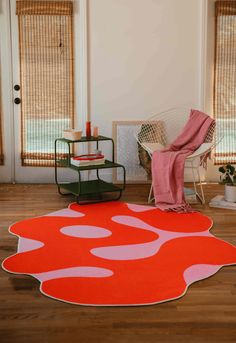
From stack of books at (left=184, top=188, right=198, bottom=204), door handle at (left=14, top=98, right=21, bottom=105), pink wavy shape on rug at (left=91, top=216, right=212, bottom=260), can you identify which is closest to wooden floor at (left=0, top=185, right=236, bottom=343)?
pink wavy shape on rug at (left=91, top=216, right=212, bottom=260)

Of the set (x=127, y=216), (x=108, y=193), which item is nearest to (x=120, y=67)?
(x=108, y=193)

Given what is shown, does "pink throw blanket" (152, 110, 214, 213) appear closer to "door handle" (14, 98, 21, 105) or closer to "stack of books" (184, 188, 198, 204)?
"stack of books" (184, 188, 198, 204)

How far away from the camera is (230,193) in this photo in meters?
5.30

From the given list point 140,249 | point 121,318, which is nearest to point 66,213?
point 140,249

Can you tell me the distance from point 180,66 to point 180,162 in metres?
1.39

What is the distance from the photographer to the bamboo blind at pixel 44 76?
5.97 m

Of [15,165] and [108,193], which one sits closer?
[108,193]

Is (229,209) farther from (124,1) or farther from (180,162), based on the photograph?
(124,1)

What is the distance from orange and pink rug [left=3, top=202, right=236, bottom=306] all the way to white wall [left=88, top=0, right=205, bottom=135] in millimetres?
1467

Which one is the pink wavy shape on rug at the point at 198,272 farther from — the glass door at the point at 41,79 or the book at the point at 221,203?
the glass door at the point at 41,79

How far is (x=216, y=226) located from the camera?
466cm

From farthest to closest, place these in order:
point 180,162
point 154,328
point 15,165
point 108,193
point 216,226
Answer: point 15,165, point 108,193, point 180,162, point 216,226, point 154,328

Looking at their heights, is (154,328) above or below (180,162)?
below

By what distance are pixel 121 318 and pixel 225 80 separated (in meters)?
3.78
